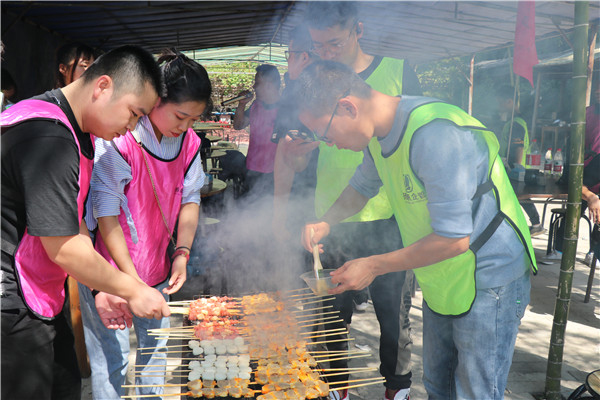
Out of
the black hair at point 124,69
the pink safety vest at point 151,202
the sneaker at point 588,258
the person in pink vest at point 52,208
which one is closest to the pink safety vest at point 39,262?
the person in pink vest at point 52,208

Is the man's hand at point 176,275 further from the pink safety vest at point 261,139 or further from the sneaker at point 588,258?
the sneaker at point 588,258

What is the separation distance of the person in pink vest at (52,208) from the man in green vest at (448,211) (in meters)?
0.91

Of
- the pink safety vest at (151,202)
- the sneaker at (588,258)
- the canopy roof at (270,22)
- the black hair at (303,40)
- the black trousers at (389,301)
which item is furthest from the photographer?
the canopy roof at (270,22)

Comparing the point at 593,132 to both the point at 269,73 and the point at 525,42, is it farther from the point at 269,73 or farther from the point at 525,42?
the point at 269,73

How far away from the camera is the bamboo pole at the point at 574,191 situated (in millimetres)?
3166

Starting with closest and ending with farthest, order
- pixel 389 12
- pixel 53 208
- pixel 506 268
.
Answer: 1. pixel 53 208
2. pixel 506 268
3. pixel 389 12

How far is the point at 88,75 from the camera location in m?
2.01

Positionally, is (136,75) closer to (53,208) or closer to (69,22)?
(53,208)

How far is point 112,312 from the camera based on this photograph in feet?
8.21

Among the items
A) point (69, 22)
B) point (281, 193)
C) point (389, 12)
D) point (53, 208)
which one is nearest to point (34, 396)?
point (53, 208)

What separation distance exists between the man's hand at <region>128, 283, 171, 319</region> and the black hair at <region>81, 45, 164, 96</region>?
1022 millimetres

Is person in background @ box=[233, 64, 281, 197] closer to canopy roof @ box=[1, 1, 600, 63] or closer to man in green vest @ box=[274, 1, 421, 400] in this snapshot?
canopy roof @ box=[1, 1, 600, 63]

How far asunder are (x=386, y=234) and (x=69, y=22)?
338 inches

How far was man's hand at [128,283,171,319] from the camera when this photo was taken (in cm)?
221
